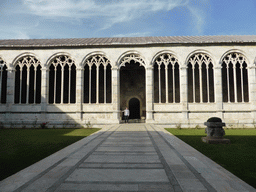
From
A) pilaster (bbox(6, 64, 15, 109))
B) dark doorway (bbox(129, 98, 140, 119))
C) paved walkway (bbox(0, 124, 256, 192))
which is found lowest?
paved walkway (bbox(0, 124, 256, 192))

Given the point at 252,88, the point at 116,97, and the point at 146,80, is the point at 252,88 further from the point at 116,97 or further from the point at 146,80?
the point at 116,97

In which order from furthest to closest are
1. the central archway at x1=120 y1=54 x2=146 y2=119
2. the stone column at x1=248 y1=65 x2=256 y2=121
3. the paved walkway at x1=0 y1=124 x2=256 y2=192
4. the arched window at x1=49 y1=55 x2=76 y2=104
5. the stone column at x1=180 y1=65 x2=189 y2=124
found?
the central archway at x1=120 y1=54 x2=146 y2=119 → the arched window at x1=49 y1=55 x2=76 y2=104 → the stone column at x1=180 y1=65 x2=189 y2=124 → the stone column at x1=248 y1=65 x2=256 y2=121 → the paved walkway at x1=0 y1=124 x2=256 y2=192

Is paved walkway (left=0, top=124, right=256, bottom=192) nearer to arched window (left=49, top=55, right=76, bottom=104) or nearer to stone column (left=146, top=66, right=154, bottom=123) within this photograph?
stone column (left=146, top=66, right=154, bottom=123)

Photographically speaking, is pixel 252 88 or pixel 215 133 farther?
pixel 252 88

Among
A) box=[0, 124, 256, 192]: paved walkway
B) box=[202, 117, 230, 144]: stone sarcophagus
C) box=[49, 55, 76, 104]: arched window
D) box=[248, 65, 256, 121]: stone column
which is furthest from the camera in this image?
box=[49, 55, 76, 104]: arched window

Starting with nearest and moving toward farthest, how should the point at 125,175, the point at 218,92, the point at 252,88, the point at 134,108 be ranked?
the point at 125,175, the point at 252,88, the point at 218,92, the point at 134,108

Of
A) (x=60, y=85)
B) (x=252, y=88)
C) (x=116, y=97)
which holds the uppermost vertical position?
(x=60, y=85)

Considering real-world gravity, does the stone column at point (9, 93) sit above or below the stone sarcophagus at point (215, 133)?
above

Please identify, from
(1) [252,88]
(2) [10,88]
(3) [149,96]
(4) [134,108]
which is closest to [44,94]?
(2) [10,88]

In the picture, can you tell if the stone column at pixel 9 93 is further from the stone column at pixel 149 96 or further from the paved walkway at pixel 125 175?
the paved walkway at pixel 125 175

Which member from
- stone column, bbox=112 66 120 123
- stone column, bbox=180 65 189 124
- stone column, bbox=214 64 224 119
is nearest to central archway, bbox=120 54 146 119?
stone column, bbox=112 66 120 123

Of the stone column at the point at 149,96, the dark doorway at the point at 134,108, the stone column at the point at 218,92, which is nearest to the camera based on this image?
the stone column at the point at 218,92

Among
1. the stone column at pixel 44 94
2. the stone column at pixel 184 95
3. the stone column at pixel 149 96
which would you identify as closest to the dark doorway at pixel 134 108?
the stone column at pixel 149 96

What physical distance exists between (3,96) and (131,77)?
12.7 meters
